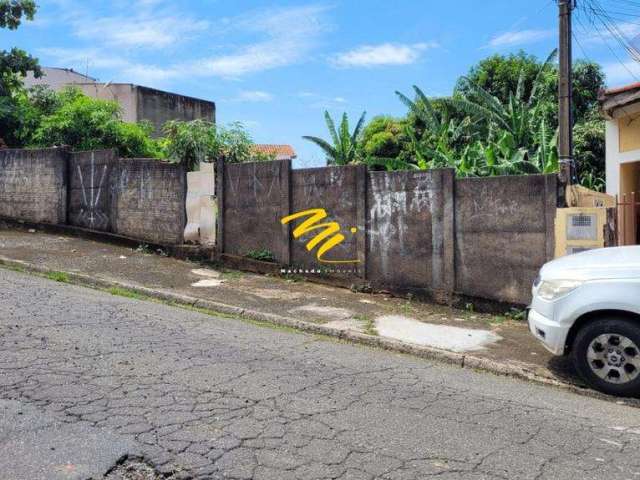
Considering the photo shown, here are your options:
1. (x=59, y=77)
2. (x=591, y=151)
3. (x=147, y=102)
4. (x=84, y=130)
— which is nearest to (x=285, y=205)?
(x=84, y=130)

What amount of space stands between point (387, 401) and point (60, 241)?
11.1 metres

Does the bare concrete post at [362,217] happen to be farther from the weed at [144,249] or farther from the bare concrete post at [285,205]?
the weed at [144,249]

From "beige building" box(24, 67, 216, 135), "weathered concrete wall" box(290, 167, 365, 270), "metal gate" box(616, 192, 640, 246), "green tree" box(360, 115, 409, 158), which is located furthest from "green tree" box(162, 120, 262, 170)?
"beige building" box(24, 67, 216, 135)

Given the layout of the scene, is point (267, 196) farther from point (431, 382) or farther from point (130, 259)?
point (431, 382)

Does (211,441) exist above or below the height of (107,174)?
below

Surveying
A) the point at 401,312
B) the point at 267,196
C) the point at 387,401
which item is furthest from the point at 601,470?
the point at 267,196

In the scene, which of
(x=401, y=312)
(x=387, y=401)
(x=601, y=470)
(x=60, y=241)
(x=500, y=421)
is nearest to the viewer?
(x=601, y=470)

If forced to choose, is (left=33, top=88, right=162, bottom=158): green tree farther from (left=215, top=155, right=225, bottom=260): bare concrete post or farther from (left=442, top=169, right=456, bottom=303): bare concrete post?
(left=442, top=169, right=456, bottom=303): bare concrete post

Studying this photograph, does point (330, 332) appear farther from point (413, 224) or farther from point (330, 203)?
point (330, 203)

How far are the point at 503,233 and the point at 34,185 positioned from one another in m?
12.0

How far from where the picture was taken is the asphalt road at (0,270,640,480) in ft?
12.1

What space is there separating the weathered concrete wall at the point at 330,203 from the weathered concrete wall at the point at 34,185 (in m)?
6.96

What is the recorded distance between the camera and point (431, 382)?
570 cm

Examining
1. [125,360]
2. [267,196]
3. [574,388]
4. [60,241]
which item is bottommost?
[574,388]
